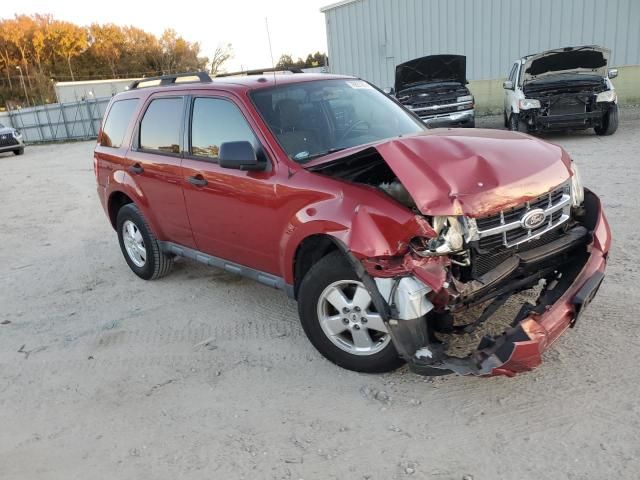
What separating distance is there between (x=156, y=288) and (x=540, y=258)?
365 centimetres

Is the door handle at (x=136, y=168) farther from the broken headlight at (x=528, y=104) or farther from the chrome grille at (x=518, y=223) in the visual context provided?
the broken headlight at (x=528, y=104)

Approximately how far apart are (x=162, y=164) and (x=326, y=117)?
1.54 metres

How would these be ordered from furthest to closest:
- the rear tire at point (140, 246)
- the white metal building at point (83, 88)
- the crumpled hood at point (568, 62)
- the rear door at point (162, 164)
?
the white metal building at point (83, 88) → the crumpled hood at point (568, 62) → the rear tire at point (140, 246) → the rear door at point (162, 164)

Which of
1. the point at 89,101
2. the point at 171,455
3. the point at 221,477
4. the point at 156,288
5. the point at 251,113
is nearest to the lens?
the point at 221,477

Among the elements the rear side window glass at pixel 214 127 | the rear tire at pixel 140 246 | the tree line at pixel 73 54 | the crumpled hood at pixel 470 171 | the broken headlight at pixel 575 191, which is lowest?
the rear tire at pixel 140 246

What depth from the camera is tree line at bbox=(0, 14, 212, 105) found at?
5762 centimetres

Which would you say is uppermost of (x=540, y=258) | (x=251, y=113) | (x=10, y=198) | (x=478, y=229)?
(x=251, y=113)

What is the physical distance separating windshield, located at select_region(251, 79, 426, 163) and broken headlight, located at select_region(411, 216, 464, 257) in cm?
118

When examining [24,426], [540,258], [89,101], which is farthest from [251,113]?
[89,101]

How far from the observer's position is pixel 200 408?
330cm

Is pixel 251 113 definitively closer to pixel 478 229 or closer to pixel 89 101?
pixel 478 229

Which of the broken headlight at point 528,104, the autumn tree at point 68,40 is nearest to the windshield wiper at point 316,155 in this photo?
the broken headlight at point 528,104

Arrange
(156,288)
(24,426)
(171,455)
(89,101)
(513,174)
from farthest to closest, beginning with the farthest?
(89,101) < (156,288) < (24,426) < (513,174) < (171,455)

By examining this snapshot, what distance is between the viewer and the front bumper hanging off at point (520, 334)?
9.09 feet
